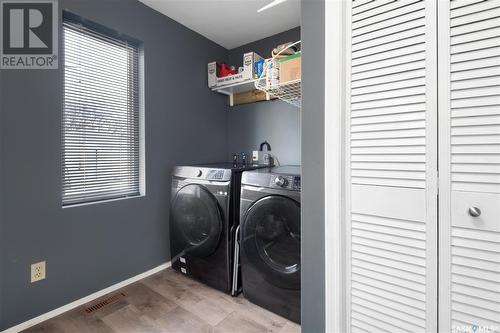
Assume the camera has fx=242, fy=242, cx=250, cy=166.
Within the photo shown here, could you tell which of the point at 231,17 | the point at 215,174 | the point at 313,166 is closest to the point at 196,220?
the point at 215,174

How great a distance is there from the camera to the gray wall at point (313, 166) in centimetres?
110

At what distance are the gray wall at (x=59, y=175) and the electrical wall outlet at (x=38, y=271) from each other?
0.03m

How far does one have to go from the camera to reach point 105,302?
1.81 meters

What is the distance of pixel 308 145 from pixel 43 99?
173cm

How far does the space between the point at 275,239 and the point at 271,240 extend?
0.03 metres

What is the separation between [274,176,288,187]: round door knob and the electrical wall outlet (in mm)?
1637

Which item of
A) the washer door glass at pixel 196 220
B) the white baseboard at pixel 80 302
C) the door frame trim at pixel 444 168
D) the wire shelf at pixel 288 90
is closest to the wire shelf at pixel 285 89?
the wire shelf at pixel 288 90

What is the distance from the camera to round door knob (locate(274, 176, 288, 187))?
1.56 metres

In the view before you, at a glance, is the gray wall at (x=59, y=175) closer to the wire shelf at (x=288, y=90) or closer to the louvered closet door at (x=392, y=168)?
the wire shelf at (x=288, y=90)

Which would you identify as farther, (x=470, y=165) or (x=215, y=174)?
(x=215, y=174)

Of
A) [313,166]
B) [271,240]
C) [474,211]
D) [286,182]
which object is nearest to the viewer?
[474,211]

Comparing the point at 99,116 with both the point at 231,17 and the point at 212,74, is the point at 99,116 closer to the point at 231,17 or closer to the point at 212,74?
the point at 212,74

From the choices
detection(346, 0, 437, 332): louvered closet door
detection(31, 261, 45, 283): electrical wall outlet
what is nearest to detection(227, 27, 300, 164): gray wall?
detection(346, 0, 437, 332): louvered closet door

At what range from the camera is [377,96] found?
38.5 inches
